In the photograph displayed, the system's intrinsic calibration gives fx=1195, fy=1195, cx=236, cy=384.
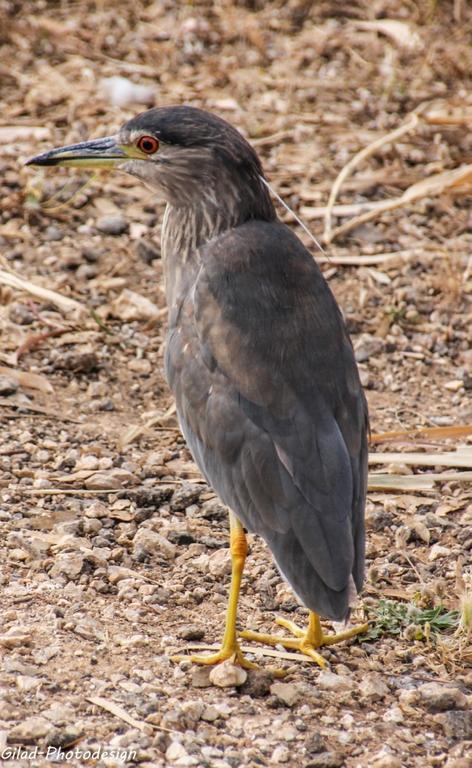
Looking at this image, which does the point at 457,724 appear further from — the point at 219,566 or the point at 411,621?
the point at 219,566

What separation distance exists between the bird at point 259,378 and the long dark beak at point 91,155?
15 centimetres

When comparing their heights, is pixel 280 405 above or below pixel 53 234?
above

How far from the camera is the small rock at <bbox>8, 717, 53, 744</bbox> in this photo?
389cm

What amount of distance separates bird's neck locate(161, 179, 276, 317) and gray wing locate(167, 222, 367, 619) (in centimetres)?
17

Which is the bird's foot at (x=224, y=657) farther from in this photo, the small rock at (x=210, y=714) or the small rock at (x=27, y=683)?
the small rock at (x=27, y=683)

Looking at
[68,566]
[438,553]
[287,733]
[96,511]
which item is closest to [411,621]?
[438,553]

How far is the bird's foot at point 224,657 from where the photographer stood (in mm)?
4496

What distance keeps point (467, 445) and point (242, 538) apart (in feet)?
6.03

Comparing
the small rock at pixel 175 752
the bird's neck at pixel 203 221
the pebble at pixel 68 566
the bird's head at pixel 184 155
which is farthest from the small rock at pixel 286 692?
the bird's head at pixel 184 155

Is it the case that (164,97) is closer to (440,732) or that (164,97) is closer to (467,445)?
(467,445)

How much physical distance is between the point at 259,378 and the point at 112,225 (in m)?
3.53

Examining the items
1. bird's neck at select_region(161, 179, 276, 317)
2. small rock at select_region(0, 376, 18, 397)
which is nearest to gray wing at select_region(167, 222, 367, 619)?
bird's neck at select_region(161, 179, 276, 317)

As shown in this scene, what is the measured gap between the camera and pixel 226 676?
4.39 metres

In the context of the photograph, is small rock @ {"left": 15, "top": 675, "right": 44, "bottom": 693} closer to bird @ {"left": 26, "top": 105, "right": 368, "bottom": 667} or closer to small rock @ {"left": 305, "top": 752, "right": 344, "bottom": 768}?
bird @ {"left": 26, "top": 105, "right": 368, "bottom": 667}
